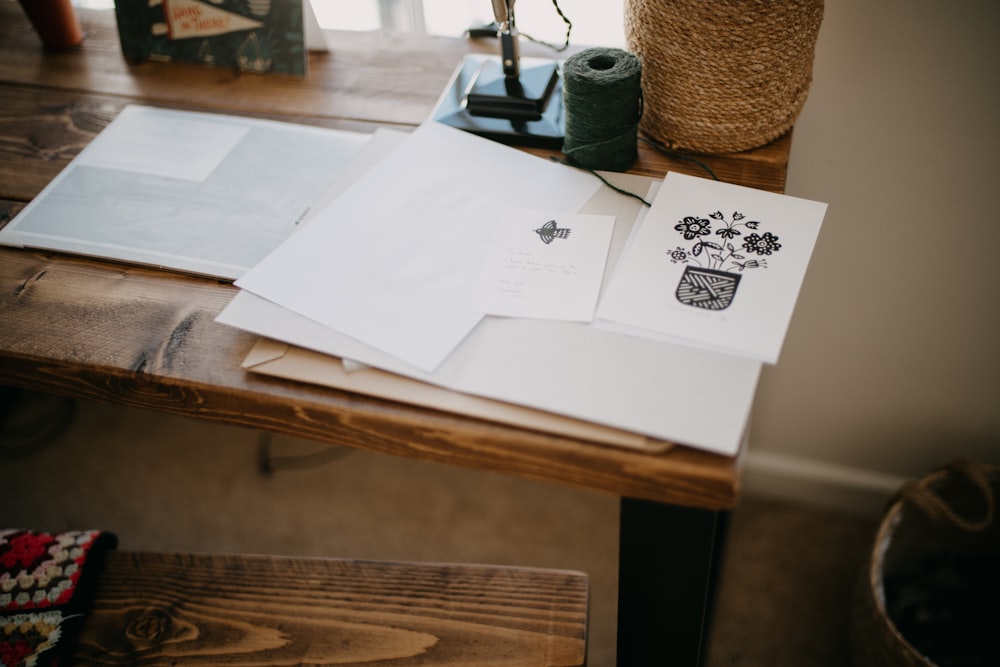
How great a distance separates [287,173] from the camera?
0.86 metres

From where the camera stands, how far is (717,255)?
0.70 m

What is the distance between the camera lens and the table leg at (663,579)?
2.06ft

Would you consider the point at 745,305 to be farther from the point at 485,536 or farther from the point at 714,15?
the point at 485,536

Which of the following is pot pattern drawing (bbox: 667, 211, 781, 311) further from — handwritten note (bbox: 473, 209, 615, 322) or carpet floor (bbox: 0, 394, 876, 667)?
carpet floor (bbox: 0, 394, 876, 667)

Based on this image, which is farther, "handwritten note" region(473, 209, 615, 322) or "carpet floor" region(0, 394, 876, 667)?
"carpet floor" region(0, 394, 876, 667)

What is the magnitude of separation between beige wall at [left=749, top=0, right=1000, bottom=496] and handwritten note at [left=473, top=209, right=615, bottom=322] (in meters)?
0.42

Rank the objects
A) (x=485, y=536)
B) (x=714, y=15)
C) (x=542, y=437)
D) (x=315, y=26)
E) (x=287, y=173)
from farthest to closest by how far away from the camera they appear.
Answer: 1. (x=485, y=536)
2. (x=315, y=26)
3. (x=287, y=173)
4. (x=714, y=15)
5. (x=542, y=437)

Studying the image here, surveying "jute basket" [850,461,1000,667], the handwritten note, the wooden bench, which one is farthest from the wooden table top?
"jute basket" [850,461,1000,667]

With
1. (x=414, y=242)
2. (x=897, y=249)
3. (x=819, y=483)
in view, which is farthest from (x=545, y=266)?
(x=819, y=483)

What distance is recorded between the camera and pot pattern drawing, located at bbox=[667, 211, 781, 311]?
668 mm

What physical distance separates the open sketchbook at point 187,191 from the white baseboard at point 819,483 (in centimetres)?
97

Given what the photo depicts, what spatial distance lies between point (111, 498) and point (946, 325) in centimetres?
153

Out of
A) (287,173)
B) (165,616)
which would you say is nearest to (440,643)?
(165,616)

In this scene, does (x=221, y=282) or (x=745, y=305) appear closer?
(x=745, y=305)
